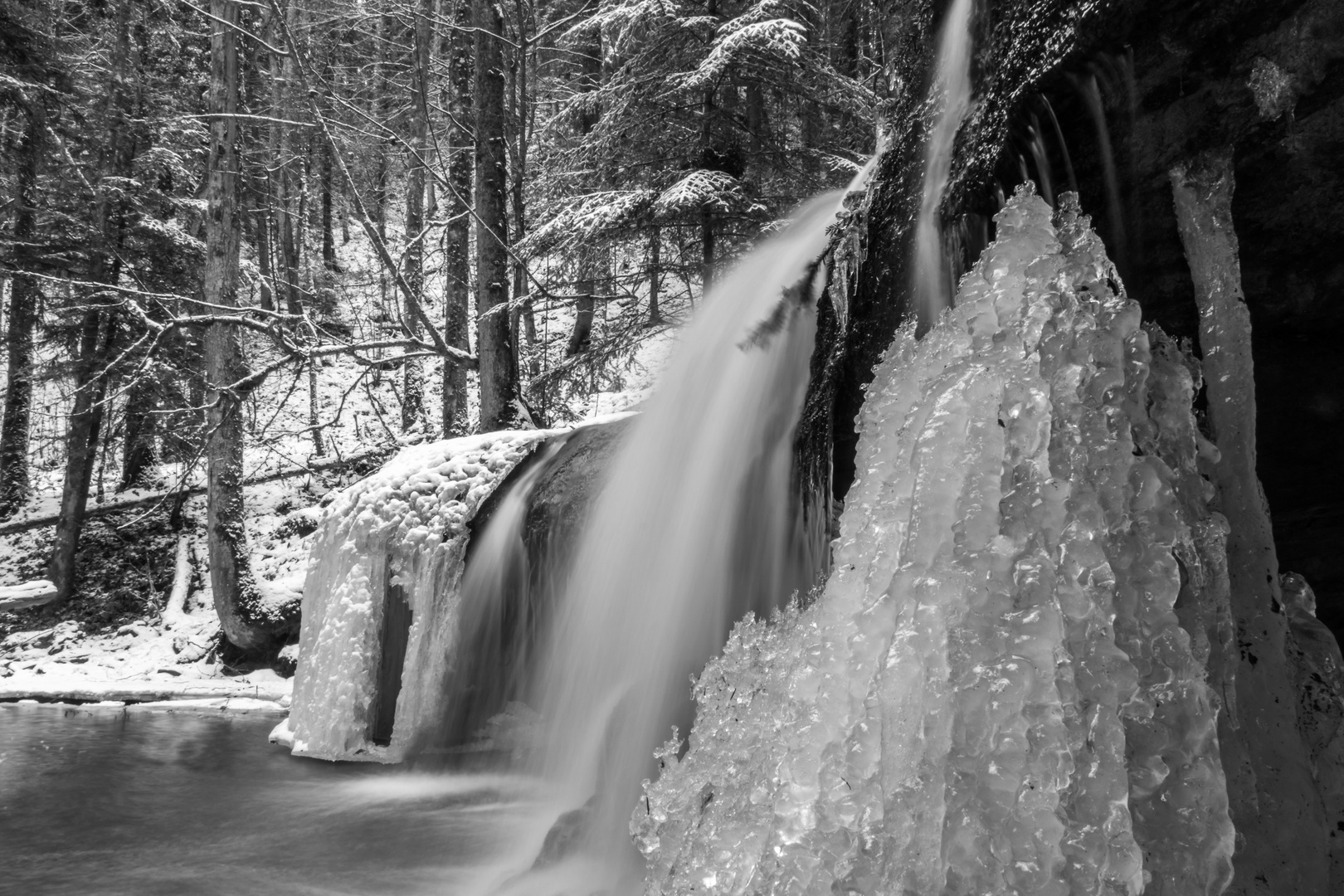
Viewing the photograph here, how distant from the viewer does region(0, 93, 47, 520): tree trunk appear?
1024 centimetres

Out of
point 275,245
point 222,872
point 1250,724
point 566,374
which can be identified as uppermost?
point 275,245

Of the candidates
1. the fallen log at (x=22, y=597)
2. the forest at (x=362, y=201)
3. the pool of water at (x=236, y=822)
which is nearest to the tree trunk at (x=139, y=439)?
the forest at (x=362, y=201)

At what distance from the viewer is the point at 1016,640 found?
1.68m

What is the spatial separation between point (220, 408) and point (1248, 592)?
9.56m

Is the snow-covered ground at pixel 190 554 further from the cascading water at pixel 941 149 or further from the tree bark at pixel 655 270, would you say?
the cascading water at pixel 941 149

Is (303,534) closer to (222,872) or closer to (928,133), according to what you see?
(222,872)

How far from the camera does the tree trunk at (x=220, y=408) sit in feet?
30.3

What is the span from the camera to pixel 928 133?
114 inches

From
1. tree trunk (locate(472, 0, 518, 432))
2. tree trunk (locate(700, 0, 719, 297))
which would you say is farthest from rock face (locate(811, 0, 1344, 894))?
tree trunk (locate(472, 0, 518, 432))

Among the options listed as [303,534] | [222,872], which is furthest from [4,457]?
[222,872]

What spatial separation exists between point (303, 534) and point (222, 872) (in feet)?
30.3

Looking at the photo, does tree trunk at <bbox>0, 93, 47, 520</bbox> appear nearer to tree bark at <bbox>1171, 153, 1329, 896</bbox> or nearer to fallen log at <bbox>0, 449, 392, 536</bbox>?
fallen log at <bbox>0, 449, 392, 536</bbox>

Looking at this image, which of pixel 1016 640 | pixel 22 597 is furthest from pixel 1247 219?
pixel 22 597

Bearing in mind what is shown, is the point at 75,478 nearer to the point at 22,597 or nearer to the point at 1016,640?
the point at 22,597
